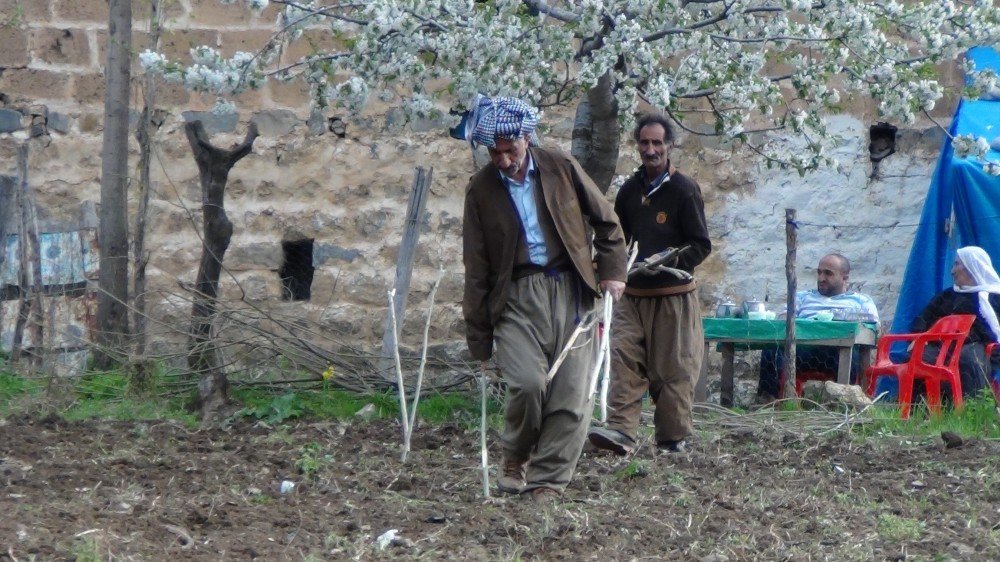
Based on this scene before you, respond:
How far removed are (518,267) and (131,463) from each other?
196 cm

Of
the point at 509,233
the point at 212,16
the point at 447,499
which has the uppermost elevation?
the point at 212,16

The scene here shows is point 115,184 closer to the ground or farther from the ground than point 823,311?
farther from the ground

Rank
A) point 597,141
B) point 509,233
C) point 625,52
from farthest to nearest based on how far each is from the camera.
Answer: point 597,141 → point 625,52 → point 509,233

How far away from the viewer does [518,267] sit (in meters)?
5.37

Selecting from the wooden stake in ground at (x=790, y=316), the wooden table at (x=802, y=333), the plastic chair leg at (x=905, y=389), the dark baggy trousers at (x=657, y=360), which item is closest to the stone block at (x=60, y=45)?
the dark baggy trousers at (x=657, y=360)

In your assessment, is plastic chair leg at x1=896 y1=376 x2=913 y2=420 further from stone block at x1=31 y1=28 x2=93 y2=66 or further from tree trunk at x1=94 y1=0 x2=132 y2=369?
stone block at x1=31 y1=28 x2=93 y2=66

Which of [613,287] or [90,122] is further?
[90,122]

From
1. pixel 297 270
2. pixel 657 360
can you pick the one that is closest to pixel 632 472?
A: pixel 657 360

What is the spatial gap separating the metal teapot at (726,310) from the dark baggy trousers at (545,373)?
334 centimetres

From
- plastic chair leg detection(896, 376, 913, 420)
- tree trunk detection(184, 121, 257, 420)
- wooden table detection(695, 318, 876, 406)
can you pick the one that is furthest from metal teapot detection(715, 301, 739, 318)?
tree trunk detection(184, 121, 257, 420)

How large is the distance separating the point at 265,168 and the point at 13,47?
5.82 feet

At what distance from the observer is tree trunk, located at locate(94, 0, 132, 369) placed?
8086 millimetres

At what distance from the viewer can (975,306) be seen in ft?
26.5

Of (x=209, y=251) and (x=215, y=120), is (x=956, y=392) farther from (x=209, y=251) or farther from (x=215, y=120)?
(x=215, y=120)
